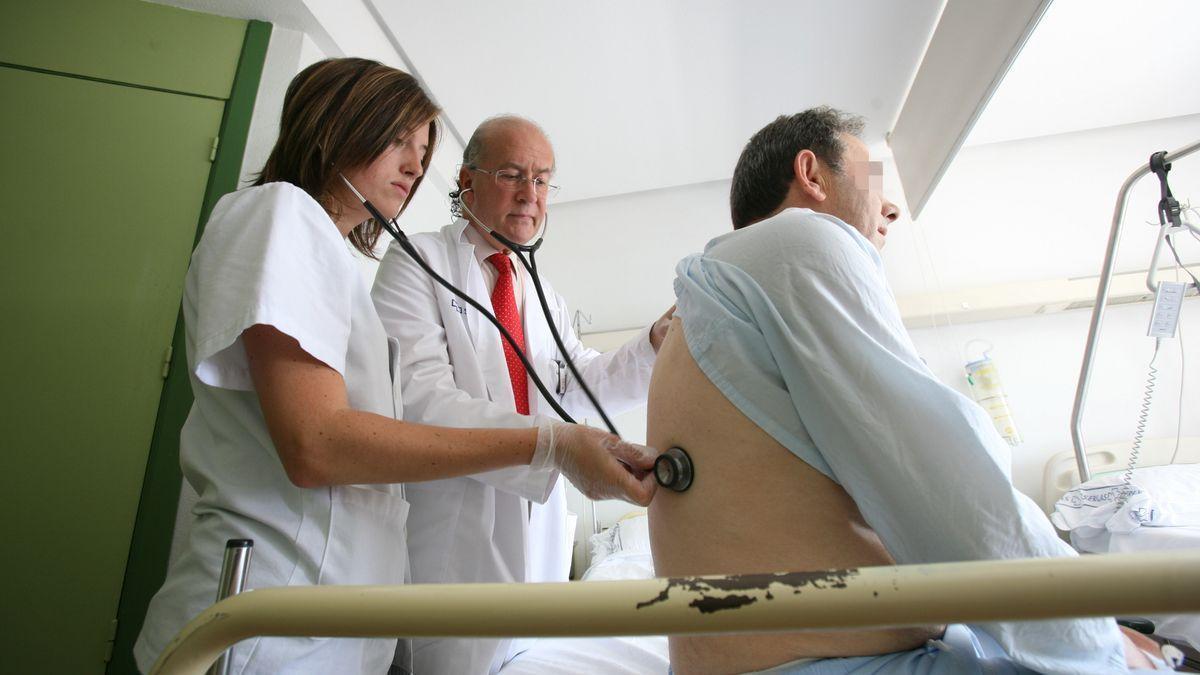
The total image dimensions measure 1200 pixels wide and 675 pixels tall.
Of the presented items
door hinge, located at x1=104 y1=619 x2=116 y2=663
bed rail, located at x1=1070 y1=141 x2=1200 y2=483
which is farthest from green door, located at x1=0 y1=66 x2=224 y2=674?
bed rail, located at x1=1070 y1=141 x2=1200 y2=483

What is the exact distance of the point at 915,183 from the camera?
2.75 m

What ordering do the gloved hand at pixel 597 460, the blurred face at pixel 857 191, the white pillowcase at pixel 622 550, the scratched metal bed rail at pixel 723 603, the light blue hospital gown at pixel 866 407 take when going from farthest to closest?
the white pillowcase at pixel 622 550, the blurred face at pixel 857 191, the gloved hand at pixel 597 460, the light blue hospital gown at pixel 866 407, the scratched metal bed rail at pixel 723 603

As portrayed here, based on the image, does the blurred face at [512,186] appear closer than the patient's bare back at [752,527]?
No

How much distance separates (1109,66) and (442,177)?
2980mm

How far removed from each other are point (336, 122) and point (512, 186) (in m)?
0.51

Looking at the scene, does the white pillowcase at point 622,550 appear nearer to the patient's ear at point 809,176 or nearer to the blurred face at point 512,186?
the blurred face at point 512,186

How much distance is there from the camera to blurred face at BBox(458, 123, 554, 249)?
153cm

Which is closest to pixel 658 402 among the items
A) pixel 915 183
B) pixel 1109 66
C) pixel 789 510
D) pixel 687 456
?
pixel 687 456

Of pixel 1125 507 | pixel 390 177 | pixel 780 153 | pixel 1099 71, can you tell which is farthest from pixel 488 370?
pixel 1099 71

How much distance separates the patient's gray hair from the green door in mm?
1486

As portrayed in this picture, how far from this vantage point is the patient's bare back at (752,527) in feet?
2.17

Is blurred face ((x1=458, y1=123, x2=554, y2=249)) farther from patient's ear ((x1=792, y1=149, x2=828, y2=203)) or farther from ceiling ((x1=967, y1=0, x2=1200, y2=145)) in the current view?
ceiling ((x1=967, y1=0, x2=1200, y2=145))

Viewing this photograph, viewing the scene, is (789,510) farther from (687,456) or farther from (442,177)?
(442,177)

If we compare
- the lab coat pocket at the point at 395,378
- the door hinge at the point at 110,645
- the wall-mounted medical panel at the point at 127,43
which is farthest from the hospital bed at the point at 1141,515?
the wall-mounted medical panel at the point at 127,43
